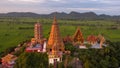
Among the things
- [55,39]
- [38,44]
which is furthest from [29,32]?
[55,39]

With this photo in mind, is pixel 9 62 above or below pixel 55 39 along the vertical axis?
below

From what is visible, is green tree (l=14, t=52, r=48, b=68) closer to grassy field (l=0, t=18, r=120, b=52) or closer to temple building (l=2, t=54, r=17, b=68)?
temple building (l=2, t=54, r=17, b=68)

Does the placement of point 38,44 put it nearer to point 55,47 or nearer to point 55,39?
point 55,39

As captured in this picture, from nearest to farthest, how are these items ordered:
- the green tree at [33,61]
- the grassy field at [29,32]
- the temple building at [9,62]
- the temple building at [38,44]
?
the green tree at [33,61], the temple building at [9,62], the temple building at [38,44], the grassy field at [29,32]

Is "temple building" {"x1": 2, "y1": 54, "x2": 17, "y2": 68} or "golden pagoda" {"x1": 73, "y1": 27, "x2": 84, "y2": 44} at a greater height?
"golden pagoda" {"x1": 73, "y1": 27, "x2": 84, "y2": 44}

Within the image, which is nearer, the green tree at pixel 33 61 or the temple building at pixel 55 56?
the green tree at pixel 33 61

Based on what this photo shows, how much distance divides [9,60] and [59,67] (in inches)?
374

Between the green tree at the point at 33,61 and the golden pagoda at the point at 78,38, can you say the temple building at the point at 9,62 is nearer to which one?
the green tree at the point at 33,61

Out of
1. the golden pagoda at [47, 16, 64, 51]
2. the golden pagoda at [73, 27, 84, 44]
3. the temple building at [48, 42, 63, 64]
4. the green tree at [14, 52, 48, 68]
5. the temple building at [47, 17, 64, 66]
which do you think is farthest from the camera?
the golden pagoda at [73, 27, 84, 44]

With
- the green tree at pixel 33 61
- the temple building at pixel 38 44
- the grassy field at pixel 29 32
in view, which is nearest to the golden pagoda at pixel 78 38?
the temple building at pixel 38 44

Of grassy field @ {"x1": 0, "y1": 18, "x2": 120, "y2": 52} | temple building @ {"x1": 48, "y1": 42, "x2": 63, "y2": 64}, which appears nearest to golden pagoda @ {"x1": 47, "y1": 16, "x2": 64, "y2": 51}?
temple building @ {"x1": 48, "y1": 42, "x2": 63, "y2": 64}

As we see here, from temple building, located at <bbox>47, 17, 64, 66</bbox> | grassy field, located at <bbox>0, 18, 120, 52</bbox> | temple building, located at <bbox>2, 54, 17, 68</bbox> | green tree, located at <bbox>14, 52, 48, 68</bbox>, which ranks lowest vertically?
grassy field, located at <bbox>0, 18, 120, 52</bbox>

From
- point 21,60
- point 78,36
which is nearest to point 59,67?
point 21,60

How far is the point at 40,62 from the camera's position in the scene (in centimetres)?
3250
